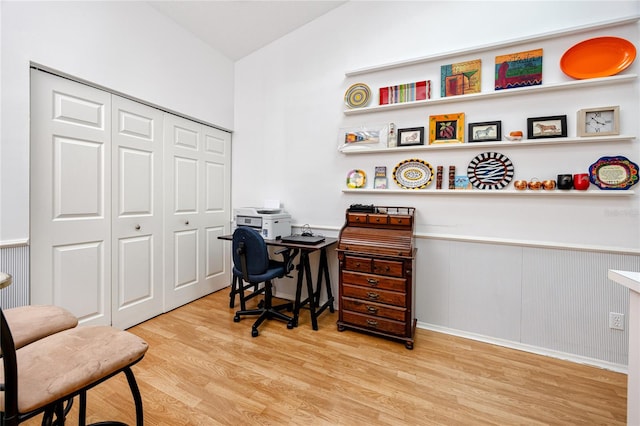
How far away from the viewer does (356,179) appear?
2791mm

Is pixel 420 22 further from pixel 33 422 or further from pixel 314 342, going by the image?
pixel 33 422

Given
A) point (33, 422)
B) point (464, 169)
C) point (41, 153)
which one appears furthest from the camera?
point (464, 169)

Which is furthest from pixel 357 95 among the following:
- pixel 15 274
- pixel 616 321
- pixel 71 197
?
pixel 15 274

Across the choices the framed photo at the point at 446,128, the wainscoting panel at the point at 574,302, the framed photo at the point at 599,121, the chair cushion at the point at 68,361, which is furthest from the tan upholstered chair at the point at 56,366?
the framed photo at the point at 599,121

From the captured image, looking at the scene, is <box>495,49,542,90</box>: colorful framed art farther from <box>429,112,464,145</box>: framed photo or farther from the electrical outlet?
the electrical outlet

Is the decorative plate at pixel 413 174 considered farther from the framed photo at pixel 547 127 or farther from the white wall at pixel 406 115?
the framed photo at pixel 547 127

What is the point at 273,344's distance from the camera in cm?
221

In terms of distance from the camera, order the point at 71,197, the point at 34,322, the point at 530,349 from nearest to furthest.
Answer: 1. the point at 34,322
2. the point at 71,197
3. the point at 530,349

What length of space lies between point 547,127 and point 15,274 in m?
3.92

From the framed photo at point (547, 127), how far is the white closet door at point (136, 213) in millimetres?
3300

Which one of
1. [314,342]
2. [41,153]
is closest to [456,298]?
[314,342]

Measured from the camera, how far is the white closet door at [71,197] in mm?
1891

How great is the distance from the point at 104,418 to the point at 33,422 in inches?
14.1

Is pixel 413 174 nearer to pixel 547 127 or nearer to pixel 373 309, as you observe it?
pixel 547 127
